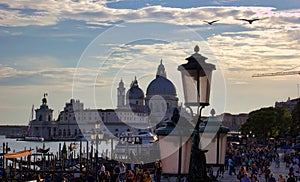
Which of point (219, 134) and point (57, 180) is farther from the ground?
point (219, 134)

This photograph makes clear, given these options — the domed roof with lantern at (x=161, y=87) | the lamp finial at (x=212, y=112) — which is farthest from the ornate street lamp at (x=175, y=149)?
the domed roof with lantern at (x=161, y=87)

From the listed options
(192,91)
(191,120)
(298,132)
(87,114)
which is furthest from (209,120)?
(87,114)

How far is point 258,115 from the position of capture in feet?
237

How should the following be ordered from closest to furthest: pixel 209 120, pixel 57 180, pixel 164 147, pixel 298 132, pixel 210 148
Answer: pixel 164 147 < pixel 210 148 < pixel 209 120 < pixel 57 180 < pixel 298 132

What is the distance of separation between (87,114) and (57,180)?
247 feet

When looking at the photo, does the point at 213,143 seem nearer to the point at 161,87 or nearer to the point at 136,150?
the point at 136,150

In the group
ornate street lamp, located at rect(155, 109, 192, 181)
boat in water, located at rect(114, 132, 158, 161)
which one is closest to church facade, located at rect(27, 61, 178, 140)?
boat in water, located at rect(114, 132, 158, 161)

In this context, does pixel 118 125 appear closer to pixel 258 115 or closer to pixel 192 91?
pixel 258 115

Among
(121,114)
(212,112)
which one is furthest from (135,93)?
(212,112)

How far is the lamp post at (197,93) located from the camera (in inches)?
226

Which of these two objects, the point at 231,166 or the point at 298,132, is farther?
the point at 298,132

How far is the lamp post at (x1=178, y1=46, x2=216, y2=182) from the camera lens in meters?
5.74

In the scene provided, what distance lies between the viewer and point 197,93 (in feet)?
19.3

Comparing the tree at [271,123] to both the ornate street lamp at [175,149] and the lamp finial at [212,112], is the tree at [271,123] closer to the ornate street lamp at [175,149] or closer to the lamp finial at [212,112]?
the lamp finial at [212,112]
